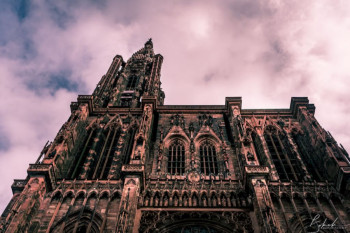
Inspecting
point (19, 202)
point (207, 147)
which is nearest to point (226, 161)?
point (207, 147)

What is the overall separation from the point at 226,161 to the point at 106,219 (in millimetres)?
8057

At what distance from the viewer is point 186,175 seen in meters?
17.8

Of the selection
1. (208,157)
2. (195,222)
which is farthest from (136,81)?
(195,222)

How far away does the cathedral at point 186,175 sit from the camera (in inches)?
566

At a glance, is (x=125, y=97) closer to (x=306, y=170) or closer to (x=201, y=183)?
(x=201, y=183)

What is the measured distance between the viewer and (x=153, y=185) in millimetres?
16766

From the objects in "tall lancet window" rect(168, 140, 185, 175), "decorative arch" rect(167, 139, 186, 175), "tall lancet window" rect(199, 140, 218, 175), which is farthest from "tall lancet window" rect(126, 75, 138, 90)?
"tall lancet window" rect(199, 140, 218, 175)

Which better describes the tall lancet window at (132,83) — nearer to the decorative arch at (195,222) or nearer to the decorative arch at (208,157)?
the decorative arch at (208,157)

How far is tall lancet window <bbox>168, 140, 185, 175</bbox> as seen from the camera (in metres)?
A: 18.5

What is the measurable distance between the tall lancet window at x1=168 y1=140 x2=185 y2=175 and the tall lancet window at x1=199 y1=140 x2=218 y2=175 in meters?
1.23

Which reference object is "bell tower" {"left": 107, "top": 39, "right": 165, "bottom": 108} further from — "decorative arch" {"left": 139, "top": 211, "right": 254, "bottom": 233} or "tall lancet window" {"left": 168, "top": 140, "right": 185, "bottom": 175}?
"decorative arch" {"left": 139, "top": 211, "right": 254, "bottom": 233}

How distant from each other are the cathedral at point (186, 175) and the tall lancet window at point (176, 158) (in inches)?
2.8

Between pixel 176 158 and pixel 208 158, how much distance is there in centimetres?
206

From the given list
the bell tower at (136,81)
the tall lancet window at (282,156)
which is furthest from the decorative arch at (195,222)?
the bell tower at (136,81)
